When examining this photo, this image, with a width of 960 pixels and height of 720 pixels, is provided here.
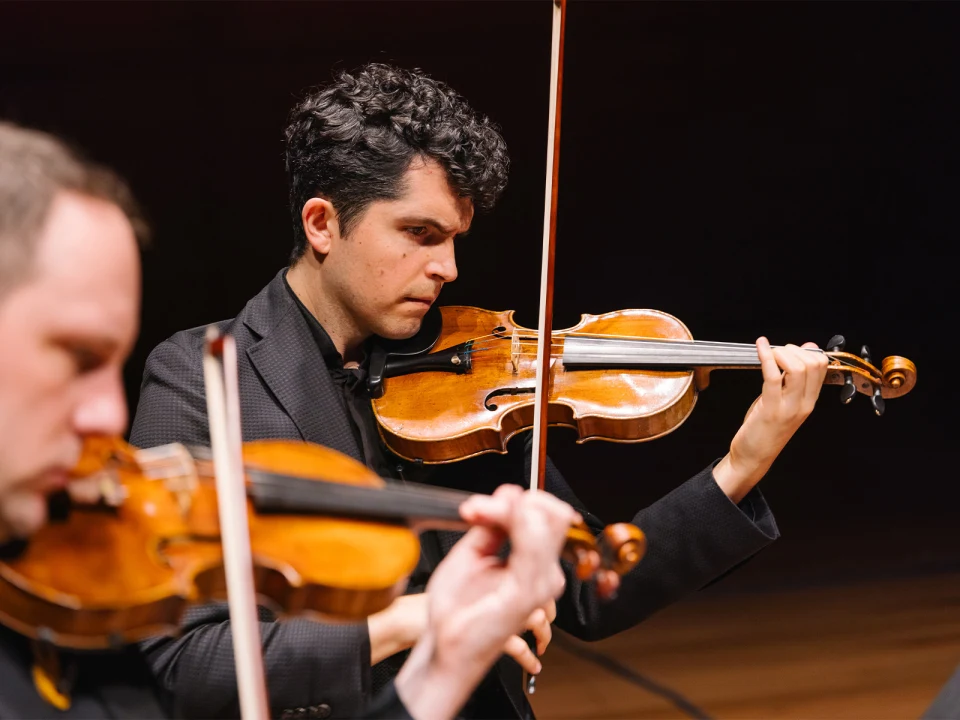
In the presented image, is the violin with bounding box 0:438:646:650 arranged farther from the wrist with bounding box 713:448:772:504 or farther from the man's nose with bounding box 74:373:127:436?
the wrist with bounding box 713:448:772:504

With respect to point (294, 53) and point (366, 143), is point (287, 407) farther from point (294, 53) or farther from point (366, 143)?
point (294, 53)

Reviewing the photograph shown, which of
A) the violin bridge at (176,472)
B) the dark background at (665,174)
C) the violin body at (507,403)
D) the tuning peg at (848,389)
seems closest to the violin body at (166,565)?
the violin bridge at (176,472)

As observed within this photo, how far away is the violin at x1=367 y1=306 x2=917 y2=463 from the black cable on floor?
957 millimetres

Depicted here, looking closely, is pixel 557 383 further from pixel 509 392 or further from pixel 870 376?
pixel 870 376

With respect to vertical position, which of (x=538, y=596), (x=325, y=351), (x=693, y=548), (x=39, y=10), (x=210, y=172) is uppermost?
(x=39, y=10)

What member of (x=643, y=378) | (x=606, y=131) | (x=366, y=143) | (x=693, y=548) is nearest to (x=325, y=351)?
(x=366, y=143)

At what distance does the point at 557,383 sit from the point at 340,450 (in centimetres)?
33

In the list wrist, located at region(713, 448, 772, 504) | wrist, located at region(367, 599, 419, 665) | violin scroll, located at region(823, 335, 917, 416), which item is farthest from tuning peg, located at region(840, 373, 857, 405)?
wrist, located at region(367, 599, 419, 665)

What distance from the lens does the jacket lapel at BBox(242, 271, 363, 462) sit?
3.88 ft

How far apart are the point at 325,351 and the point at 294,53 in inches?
34.9

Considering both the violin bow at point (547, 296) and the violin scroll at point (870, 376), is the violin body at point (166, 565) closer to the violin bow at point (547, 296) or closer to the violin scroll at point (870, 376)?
the violin bow at point (547, 296)

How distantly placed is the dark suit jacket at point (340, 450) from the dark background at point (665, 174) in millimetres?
740

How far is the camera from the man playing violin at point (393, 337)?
3.91 feet

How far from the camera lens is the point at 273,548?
728 mm
